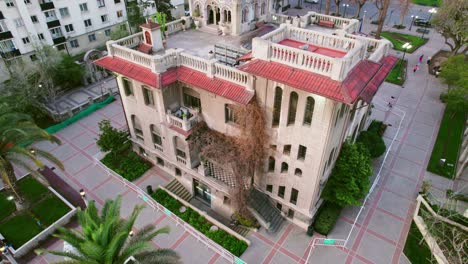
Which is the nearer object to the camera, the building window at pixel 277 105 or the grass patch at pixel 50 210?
the building window at pixel 277 105

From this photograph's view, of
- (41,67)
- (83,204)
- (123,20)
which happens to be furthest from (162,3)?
(83,204)

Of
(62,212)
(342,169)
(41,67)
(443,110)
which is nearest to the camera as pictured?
(342,169)

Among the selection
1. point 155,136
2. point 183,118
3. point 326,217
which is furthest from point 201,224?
point 326,217

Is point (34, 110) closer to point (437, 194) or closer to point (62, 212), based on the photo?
point (62, 212)

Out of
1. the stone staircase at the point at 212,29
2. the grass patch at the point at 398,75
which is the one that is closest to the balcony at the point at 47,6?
the stone staircase at the point at 212,29

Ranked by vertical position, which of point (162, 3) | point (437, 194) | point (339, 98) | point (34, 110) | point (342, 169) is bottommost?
point (437, 194)

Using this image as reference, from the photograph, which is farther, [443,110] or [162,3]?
[162,3]

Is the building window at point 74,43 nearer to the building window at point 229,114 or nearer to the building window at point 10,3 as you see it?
the building window at point 10,3
